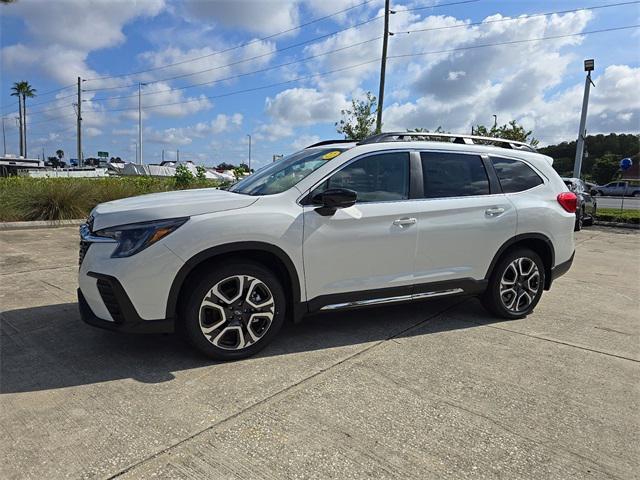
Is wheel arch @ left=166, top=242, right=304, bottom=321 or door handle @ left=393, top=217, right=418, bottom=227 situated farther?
door handle @ left=393, top=217, right=418, bottom=227

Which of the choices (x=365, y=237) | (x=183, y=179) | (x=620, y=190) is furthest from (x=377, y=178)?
(x=620, y=190)

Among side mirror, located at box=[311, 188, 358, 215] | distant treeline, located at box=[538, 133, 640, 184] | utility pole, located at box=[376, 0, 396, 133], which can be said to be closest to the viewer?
side mirror, located at box=[311, 188, 358, 215]

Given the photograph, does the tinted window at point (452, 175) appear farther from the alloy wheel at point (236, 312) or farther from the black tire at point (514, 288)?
the alloy wheel at point (236, 312)

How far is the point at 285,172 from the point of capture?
4180 millimetres

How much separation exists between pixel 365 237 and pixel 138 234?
1727 mm

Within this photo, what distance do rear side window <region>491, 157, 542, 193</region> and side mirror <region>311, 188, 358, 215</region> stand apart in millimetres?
1806

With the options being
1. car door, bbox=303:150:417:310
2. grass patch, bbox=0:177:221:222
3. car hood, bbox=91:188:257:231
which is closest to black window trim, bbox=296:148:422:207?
car door, bbox=303:150:417:310

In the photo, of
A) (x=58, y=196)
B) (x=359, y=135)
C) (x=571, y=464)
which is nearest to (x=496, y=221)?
(x=571, y=464)

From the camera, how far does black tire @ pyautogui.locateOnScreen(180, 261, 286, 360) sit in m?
3.28

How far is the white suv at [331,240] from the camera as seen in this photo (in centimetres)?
321

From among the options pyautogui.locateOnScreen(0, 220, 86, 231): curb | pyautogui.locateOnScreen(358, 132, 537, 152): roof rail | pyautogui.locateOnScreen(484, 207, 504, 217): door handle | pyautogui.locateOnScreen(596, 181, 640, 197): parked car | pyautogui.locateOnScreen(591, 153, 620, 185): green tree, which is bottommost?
pyautogui.locateOnScreen(0, 220, 86, 231): curb

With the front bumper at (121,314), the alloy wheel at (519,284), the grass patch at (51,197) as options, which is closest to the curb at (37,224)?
the grass patch at (51,197)

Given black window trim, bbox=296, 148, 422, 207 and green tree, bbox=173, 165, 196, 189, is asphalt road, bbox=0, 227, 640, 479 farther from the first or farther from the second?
green tree, bbox=173, 165, 196, 189

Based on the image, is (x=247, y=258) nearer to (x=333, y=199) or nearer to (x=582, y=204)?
(x=333, y=199)
